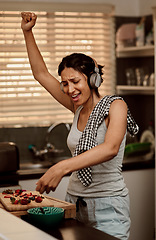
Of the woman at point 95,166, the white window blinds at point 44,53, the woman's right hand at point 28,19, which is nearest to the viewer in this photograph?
the woman at point 95,166

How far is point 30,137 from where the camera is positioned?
3832 millimetres

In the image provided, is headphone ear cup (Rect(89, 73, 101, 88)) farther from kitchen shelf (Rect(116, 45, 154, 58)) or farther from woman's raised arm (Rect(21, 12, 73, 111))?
kitchen shelf (Rect(116, 45, 154, 58))

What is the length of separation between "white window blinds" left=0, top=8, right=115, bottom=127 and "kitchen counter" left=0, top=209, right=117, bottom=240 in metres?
2.11

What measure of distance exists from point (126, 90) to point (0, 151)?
1.78 m

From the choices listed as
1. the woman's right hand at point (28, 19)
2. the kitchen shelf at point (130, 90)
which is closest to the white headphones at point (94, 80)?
the woman's right hand at point (28, 19)

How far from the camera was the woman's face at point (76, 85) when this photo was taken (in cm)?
195

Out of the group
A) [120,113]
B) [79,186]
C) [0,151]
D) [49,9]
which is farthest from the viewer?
[49,9]

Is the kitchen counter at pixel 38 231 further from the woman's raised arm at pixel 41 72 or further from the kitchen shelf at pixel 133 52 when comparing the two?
the kitchen shelf at pixel 133 52

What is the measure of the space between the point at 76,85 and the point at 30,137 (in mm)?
1948

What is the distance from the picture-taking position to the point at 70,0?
12.7 feet

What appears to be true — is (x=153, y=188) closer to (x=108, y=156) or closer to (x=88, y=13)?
(x=88, y=13)

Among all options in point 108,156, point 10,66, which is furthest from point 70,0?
point 108,156

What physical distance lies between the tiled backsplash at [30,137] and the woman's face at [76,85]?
1.87m

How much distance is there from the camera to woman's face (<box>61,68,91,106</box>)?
6.39 feet
